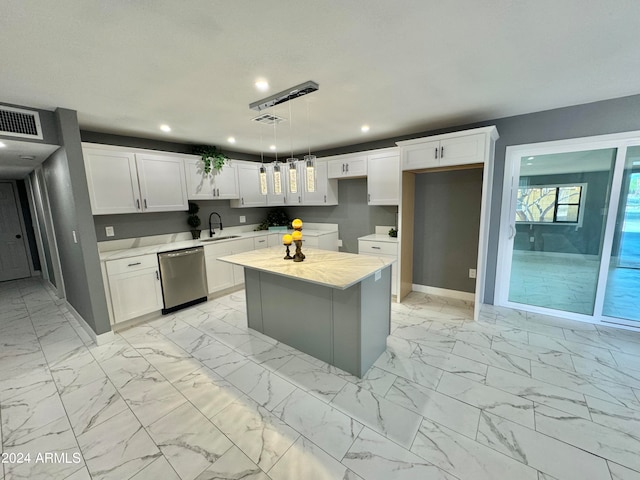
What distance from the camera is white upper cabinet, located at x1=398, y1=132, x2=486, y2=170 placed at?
2.93 meters

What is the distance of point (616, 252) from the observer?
2.94 metres

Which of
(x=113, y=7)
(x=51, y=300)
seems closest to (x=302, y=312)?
(x=113, y=7)

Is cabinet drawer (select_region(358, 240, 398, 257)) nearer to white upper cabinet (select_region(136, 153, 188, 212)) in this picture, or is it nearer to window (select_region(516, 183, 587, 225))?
window (select_region(516, 183, 587, 225))

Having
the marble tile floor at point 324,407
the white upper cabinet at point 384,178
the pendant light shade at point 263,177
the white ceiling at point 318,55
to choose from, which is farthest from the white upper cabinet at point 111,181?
the white upper cabinet at point 384,178

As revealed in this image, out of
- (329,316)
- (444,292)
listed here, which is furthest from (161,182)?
(444,292)

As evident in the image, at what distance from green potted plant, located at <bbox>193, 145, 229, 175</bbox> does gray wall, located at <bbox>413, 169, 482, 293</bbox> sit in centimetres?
319

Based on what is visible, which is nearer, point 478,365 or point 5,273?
point 478,365

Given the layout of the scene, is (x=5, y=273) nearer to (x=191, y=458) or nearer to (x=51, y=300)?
(x=51, y=300)

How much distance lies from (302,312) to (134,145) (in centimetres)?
340

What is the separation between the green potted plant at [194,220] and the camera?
14.0 feet

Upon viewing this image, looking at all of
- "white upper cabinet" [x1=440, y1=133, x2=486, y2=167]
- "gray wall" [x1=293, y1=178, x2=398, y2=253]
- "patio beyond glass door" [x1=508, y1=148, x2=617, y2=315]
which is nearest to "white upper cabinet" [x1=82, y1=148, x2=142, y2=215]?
"gray wall" [x1=293, y1=178, x2=398, y2=253]

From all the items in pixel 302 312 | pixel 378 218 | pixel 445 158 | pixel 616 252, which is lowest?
pixel 302 312

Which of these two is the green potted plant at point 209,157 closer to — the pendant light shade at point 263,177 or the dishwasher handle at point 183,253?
the dishwasher handle at point 183,253

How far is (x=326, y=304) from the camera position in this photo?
2.32 m
